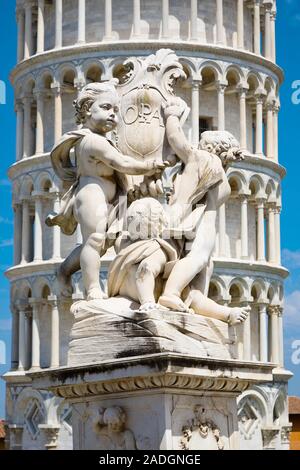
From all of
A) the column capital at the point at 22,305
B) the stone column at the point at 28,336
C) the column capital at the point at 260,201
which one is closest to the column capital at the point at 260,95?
the column capital at the point at 260,201

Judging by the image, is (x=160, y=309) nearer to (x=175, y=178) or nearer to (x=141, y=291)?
(x=141, y=291)

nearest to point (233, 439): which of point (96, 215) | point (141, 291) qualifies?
point (141, 291)

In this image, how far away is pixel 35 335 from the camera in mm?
58188

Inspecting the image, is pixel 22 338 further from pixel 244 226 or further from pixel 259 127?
pixel 259 127

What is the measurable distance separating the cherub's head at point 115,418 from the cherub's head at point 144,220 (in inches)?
53.1

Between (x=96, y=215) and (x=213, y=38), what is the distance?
50190mm

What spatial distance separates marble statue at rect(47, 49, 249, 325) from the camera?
30.6ft

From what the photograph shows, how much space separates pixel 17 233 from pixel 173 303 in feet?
172

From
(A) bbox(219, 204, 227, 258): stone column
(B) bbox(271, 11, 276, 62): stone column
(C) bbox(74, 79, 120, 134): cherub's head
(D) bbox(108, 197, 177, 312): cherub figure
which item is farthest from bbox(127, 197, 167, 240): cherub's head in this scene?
(B) bbox(271, 11, 276, 62): stone column

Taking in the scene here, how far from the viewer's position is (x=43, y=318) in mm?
58688

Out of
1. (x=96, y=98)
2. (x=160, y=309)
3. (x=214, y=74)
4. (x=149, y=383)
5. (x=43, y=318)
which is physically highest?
(x=214, y=74)

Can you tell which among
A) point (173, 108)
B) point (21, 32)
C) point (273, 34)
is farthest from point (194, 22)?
point (173, 108)

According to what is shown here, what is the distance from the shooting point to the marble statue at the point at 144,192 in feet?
30.6
